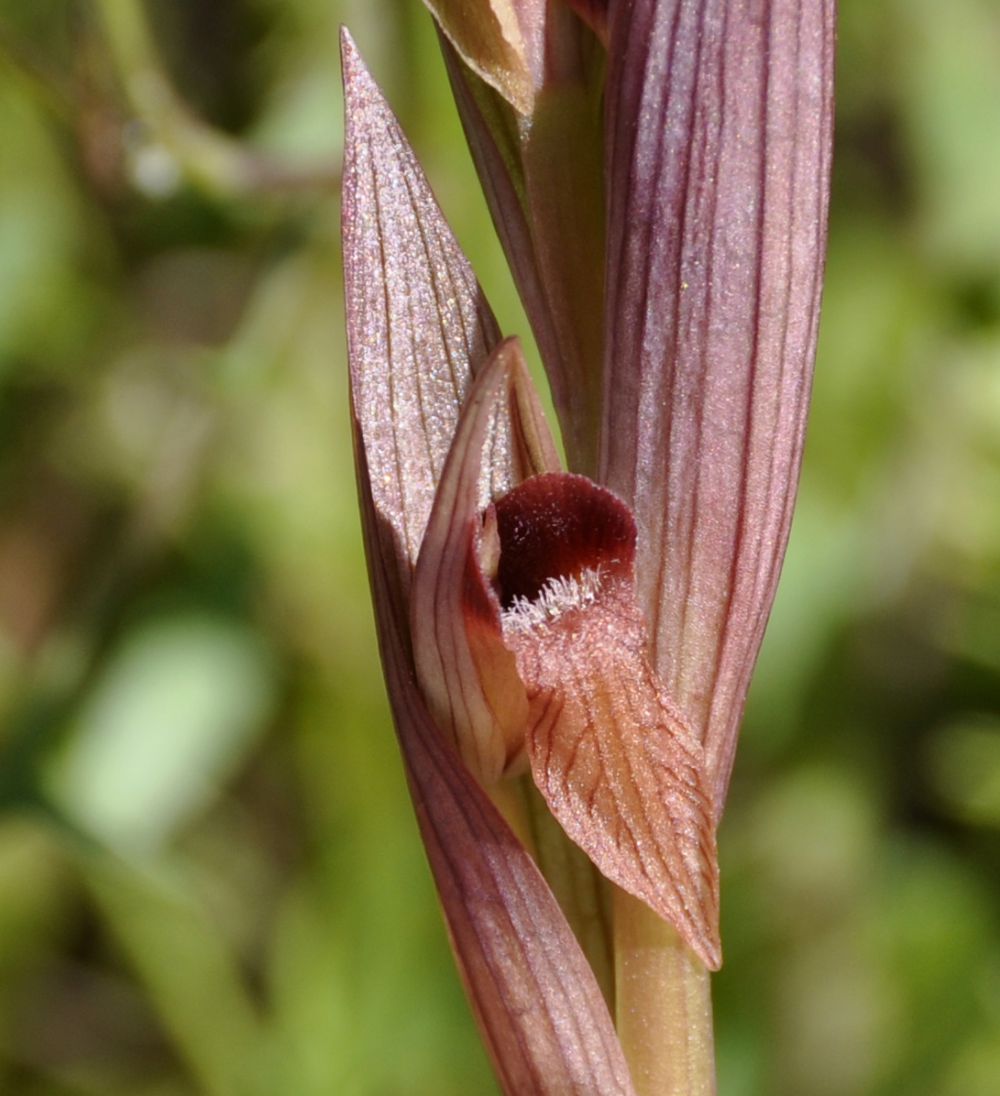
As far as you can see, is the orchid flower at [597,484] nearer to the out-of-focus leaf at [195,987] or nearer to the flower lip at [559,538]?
the flower lip at [559,538]

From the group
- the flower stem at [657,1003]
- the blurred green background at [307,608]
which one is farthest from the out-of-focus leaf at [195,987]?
the flower stem at [657,1003]

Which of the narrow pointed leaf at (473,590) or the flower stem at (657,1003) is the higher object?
the narrow pointed leaf at (473,590)

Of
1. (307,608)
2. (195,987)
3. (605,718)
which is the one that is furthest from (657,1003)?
(307,608)

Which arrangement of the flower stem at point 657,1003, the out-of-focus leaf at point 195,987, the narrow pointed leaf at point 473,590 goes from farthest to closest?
the out-of-focus leaf at point 195,987, the flower stem at point 657,1003, the narrow pointed leaf at point 473,590

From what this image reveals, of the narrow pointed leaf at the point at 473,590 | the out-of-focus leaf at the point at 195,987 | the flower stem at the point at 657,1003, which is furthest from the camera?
the out-of-focus leaf at the point at 195,987

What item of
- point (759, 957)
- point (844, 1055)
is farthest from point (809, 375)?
point (844, 1055)

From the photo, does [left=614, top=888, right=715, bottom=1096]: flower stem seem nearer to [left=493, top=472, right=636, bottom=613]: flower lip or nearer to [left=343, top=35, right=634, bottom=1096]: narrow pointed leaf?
[left=343, top=35, right=634, bottom=1096]: narrow pointed leaf
